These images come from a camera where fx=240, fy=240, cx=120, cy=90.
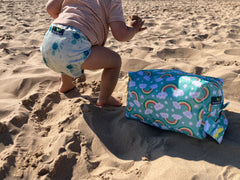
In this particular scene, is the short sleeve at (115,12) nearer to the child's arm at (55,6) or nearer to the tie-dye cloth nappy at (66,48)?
the tie-dye cloth nappy at (66,48)

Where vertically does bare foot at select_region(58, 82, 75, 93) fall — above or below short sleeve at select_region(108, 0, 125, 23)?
below

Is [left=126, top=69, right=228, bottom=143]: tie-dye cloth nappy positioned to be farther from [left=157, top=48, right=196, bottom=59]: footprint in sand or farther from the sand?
[left=157, top=48, right=196, bottom=59]: footprint in sand

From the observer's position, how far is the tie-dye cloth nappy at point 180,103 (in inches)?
58.1

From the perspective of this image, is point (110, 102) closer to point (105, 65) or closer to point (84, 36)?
point (105, 65)

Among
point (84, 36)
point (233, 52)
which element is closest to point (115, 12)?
point (84, 36)

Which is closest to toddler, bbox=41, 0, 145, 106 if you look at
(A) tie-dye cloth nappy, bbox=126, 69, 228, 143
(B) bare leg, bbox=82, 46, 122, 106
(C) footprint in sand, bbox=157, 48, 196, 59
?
(B) bare leg, bbox=82, 46, 122, 106

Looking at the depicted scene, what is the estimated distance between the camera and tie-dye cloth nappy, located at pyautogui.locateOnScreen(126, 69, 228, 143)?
1475 mm

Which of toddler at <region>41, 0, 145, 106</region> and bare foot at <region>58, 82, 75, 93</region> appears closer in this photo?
toddler at <region>41, 0, 145, 106</region>

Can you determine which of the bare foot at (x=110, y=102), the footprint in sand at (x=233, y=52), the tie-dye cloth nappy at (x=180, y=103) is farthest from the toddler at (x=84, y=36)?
the footprint in sand at (x=233, y=52)

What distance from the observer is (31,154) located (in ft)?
4.82

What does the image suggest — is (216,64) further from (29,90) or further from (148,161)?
(29,90)

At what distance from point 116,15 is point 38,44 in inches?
84.8

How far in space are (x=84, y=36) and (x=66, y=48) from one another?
149 millimetres

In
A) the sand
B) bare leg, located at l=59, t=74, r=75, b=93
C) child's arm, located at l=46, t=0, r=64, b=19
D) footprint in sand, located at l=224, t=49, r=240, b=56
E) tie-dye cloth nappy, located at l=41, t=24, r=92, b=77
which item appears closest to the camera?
the sand
